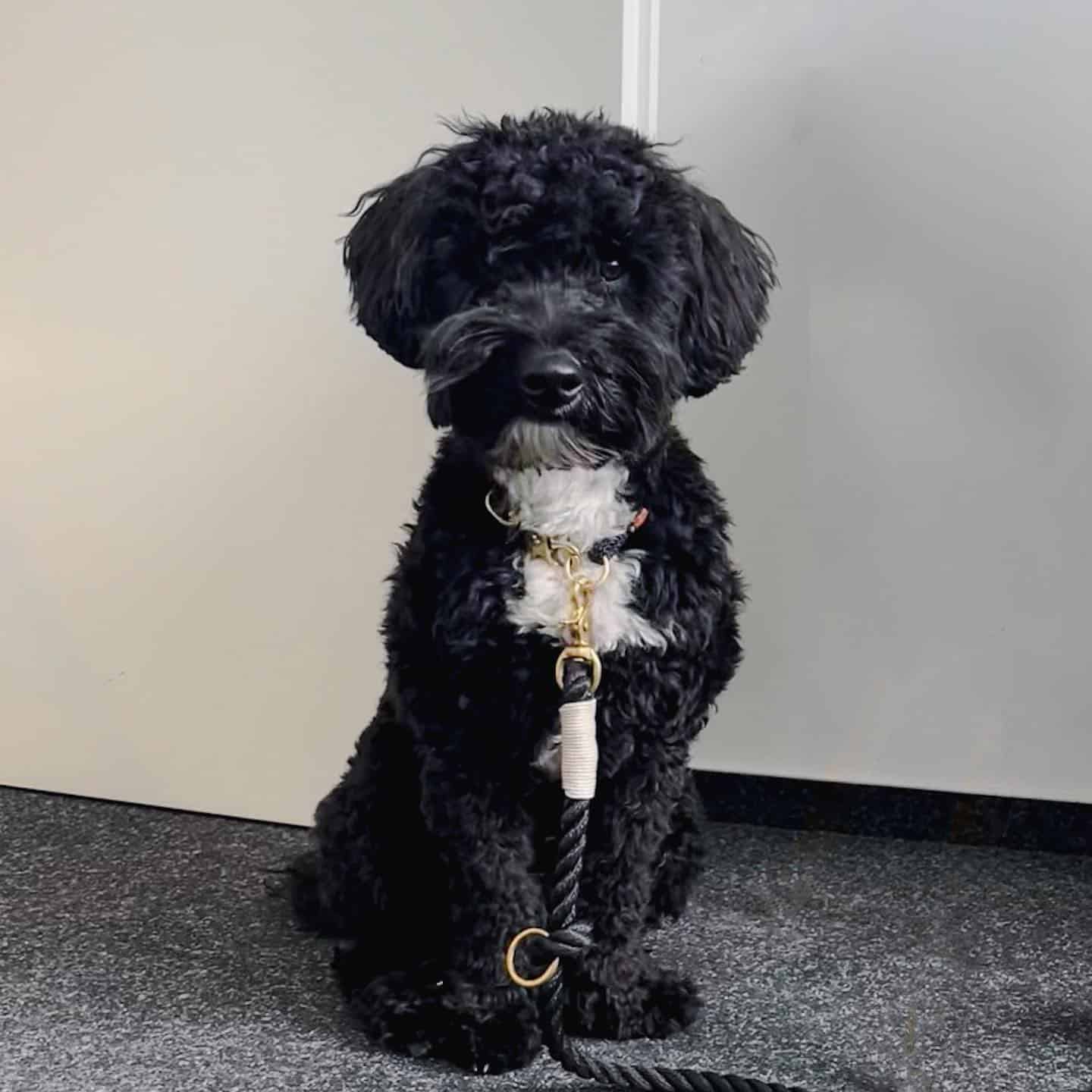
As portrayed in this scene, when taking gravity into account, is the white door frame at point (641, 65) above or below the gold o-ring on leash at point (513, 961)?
above

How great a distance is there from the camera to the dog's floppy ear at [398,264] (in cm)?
125

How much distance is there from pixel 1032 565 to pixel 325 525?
0.91m

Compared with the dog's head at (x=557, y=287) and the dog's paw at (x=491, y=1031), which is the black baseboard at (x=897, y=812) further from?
the dog's head at (x=557, y=287)

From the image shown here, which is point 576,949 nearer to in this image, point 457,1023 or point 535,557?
point 457,1023

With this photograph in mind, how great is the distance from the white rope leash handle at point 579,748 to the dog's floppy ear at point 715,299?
12.1 inches

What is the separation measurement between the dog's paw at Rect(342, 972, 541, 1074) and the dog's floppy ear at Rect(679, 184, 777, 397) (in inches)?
24.1

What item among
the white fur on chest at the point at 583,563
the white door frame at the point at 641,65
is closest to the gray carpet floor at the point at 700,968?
the white fur on chest at the point at 583,563

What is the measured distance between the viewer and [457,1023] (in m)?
1.34

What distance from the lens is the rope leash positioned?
122 centimetres

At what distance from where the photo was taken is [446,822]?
1.31 metres

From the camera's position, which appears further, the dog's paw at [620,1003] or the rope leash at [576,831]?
the dog's paw at [620,1003]

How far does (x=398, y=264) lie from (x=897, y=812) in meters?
1.06

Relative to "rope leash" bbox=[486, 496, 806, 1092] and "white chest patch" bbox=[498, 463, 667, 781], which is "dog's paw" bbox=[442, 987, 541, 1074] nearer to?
"rope leash" bbox=[486, 496, 806, 1092]

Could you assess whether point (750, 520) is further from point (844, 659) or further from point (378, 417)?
point (378, 417)
